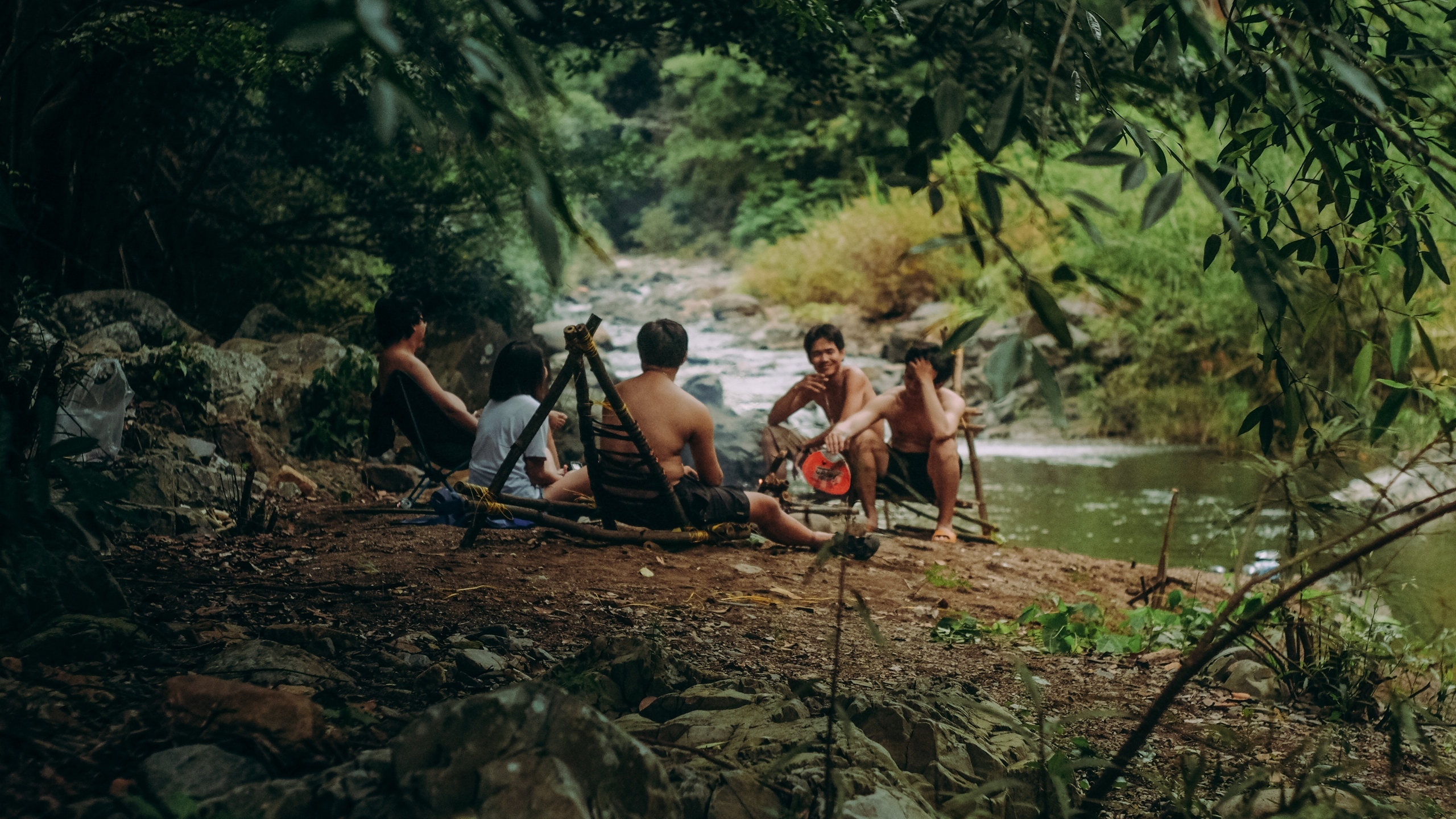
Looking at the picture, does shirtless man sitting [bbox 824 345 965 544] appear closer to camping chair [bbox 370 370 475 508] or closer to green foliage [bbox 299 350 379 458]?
camping chair [bbox 370 370 475 508]

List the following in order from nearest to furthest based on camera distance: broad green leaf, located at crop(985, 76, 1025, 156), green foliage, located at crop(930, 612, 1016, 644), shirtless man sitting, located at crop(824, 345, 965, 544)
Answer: broad green leaf, located at crop(985, 76, 1025, 156) < green foliage, located at crop(930, 612, 1016, 644) < shirtless man sitting, located at crop(824, 345, 965, 544)

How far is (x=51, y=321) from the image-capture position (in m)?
4.98

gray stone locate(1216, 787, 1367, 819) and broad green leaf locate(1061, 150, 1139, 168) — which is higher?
broad green leaf locate(1061, 150, 1139, 168)

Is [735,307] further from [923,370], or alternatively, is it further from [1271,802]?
[1271,802]

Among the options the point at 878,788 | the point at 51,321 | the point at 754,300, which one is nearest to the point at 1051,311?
the point at 878,788

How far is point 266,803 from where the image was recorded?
1.46 meters

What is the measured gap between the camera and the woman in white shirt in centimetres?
469

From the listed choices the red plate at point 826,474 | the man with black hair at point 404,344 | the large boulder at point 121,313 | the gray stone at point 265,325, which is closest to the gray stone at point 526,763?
the man with black hair at point 404,344

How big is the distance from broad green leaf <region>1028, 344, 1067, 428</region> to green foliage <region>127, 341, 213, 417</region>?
5.49 m

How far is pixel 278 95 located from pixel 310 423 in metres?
3.96

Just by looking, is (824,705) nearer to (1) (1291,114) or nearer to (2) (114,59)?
(1) (1291,114)

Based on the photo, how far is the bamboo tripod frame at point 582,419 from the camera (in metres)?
3.86

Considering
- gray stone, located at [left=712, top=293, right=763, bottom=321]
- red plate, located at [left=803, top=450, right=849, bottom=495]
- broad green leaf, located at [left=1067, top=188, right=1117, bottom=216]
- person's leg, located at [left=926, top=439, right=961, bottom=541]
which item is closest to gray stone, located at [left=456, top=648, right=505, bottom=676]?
broad green leaf, located at [left=1067, top=188, right=1117, bottom=216]

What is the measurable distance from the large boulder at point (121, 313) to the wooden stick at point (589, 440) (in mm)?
3433
